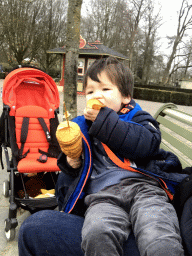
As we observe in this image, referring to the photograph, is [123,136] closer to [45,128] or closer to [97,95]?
[97,95]

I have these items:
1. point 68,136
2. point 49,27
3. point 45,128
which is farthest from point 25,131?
point 49,27

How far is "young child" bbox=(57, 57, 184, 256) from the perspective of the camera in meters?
0.92

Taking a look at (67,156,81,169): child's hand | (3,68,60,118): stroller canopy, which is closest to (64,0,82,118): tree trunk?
(3,68,60,118): stroller canopy

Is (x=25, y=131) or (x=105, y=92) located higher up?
(x=105, y=92)

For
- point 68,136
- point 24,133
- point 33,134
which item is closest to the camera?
point 68,136

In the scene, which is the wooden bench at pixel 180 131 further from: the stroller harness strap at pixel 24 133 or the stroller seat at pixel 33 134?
the stroller harness strap at pixel 24 133

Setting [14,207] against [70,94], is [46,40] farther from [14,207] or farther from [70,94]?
[14,207]

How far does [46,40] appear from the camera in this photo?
24.8 m

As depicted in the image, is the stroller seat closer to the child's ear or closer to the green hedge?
the child's ear

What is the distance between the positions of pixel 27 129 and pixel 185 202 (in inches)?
80.4

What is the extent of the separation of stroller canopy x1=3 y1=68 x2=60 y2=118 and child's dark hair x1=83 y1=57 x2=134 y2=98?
1536 mm

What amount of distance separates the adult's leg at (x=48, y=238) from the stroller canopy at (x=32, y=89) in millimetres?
1855

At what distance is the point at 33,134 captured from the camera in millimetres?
2793

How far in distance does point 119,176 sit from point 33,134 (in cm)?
179
